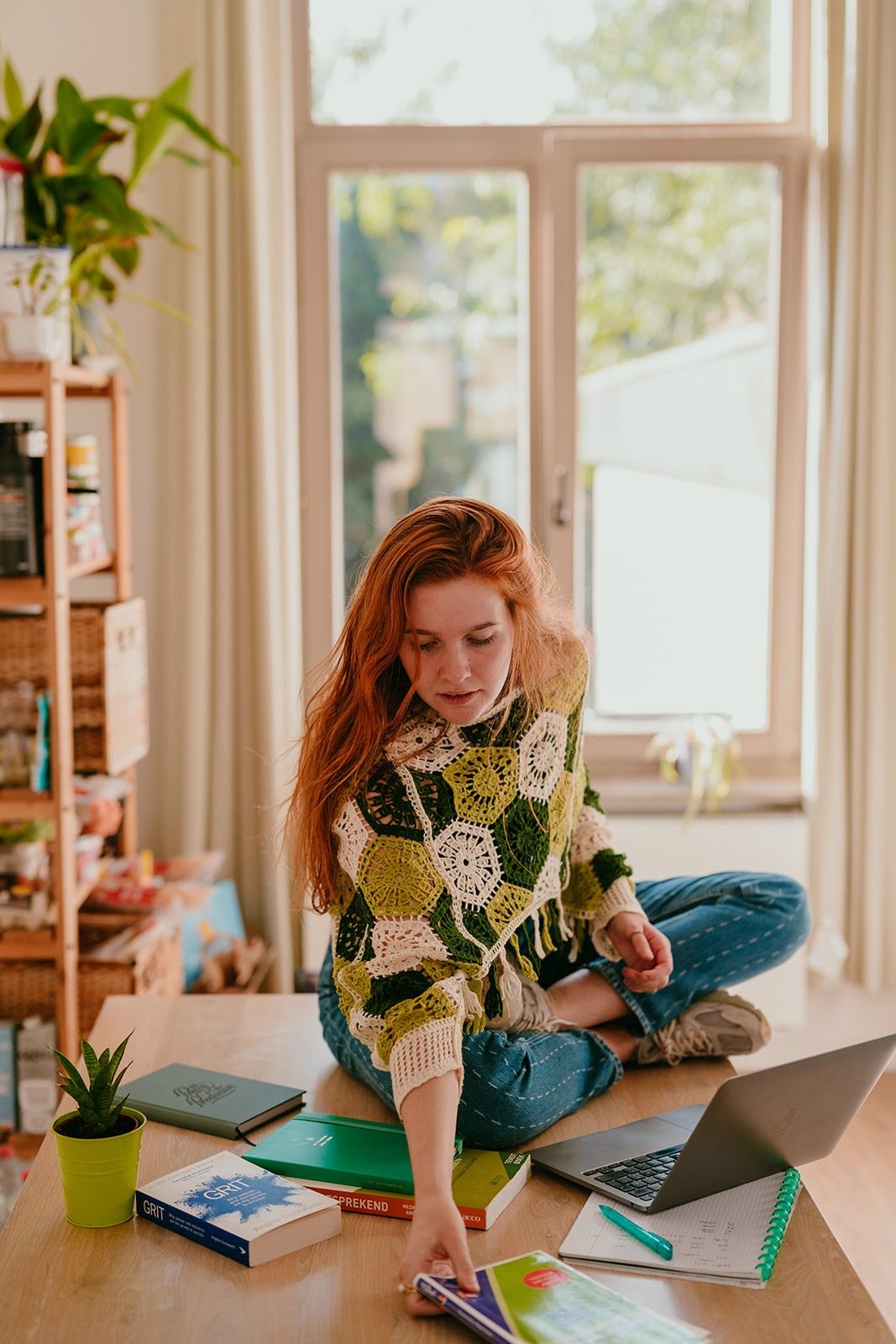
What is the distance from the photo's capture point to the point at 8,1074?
7.32 feet

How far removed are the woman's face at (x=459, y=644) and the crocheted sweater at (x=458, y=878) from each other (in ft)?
0.29

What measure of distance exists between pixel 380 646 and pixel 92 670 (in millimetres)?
930

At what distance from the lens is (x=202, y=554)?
2889 mm

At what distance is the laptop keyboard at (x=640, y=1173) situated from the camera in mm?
1364

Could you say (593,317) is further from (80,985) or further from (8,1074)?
(8,1074)

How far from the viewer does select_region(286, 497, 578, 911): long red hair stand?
1487mm

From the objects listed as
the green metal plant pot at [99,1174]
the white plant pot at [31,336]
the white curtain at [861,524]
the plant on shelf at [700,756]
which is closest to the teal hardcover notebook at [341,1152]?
the green metal plant pot at [99,1174]

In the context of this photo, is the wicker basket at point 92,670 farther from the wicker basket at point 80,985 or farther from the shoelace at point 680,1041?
the shoelace at point 680,1041

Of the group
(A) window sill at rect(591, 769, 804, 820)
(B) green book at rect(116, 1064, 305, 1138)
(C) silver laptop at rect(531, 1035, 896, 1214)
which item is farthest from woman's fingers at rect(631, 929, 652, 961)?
(A) window sill at rect(591, 769, 804, 820)

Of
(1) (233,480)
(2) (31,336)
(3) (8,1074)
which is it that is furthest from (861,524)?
(3) (8,1074)

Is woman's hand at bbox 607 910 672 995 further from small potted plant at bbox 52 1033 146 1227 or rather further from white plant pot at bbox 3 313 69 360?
white plant pot at bbox 3 313 69 360

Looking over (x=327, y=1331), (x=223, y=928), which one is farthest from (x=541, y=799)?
(x=223, y=928)

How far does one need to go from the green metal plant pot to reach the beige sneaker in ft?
2.26

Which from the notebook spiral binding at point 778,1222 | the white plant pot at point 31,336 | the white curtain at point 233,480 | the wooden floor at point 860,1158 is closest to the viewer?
the notebook spiral binding at point 778,1222
